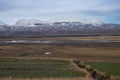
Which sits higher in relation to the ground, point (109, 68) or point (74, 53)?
point (109, 68)

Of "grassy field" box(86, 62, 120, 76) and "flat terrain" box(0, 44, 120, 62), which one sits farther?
"flat terrain" box(0, 44, 120, 62)

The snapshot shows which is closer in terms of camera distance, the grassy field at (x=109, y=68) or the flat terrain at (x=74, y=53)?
the grassy field at (x=109, y=68)

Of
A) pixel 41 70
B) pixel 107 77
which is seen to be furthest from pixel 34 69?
pixel 107 77

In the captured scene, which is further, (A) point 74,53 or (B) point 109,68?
(A) point 74,53

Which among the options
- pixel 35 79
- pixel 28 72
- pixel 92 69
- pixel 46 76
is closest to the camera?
pixel 35 79

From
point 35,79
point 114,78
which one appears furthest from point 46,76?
point 114,78

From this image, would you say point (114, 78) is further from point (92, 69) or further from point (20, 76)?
point (20, 76)

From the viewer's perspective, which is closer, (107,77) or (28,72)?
(107,77)

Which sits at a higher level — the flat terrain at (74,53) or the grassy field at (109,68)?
the grassy field at (109,68)

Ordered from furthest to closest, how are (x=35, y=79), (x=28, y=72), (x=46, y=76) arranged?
(x=28, y=72)
(x=46, y=76)
(x=35, y=79)

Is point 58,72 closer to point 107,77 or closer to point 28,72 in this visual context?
point 28,72

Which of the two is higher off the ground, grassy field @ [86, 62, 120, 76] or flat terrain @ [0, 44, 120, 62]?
grassy field @ [86, 62, 120, 76]
